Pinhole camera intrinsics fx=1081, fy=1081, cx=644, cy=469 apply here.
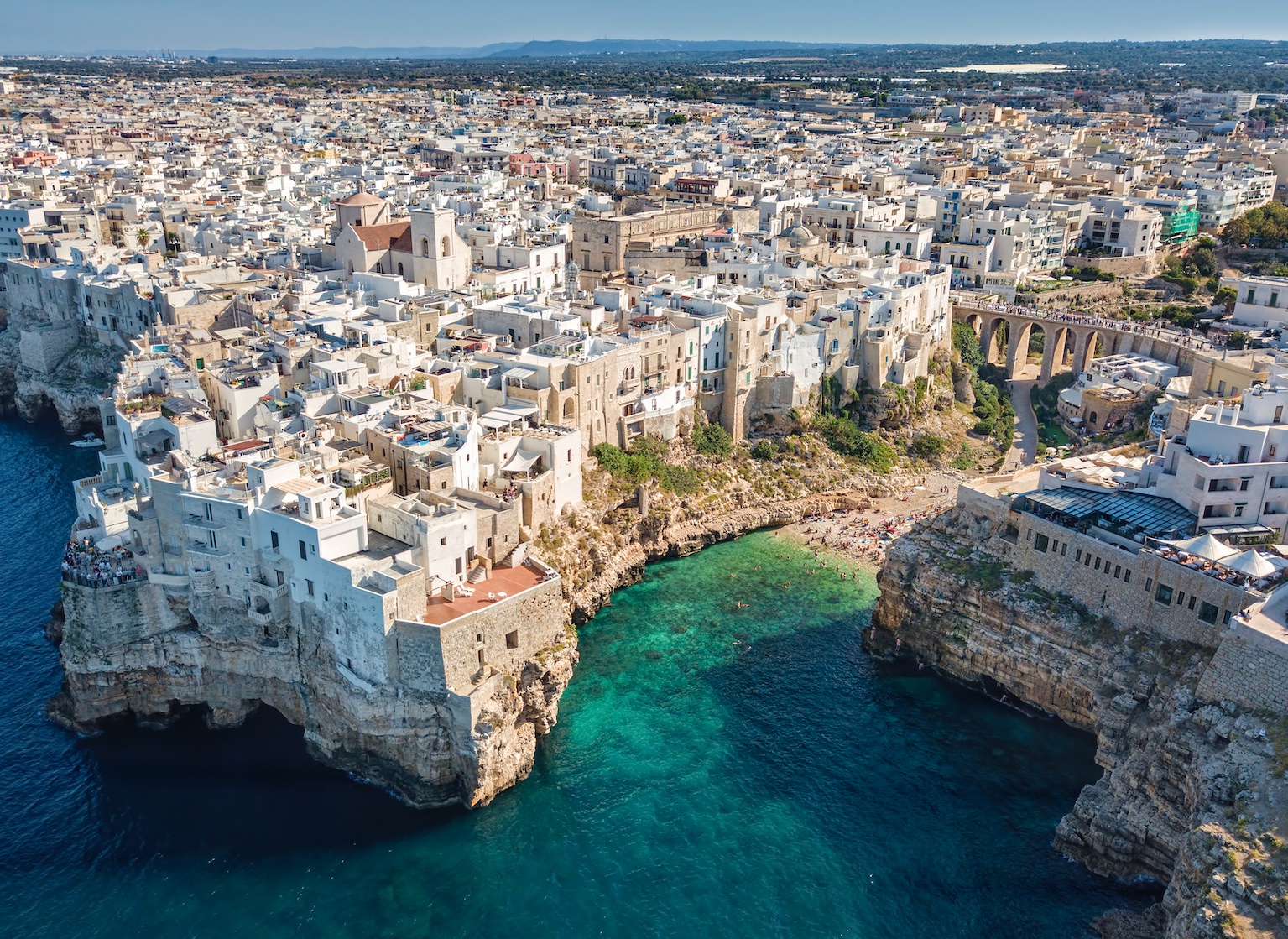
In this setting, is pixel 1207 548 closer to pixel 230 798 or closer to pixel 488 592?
Answer: pixel 488 592

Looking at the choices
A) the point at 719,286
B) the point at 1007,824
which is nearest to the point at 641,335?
the point at 719,286

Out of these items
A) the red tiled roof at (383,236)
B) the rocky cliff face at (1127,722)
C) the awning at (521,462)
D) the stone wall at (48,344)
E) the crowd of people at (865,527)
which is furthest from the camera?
the stone wall at (48,344)

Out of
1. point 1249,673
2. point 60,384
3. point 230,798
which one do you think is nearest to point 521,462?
point 230,798

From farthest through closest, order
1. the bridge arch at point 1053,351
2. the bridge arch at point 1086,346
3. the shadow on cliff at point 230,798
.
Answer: the bridge arch at point 1053,351 → the bridge arch at point 1086,346 → the shadow on cliff at point 230,798

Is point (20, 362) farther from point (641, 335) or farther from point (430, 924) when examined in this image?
point (430, 924)

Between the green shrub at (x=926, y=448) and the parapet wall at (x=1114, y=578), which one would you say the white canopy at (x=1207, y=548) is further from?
the green shrub at (x=926, y=448)

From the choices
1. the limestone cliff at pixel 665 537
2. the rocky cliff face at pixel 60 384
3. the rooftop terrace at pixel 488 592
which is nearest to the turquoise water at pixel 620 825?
the limestone cliff at pixel 665 537

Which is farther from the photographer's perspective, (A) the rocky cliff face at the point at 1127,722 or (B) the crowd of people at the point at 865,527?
(B) the crowd of people at the point at 865,527
